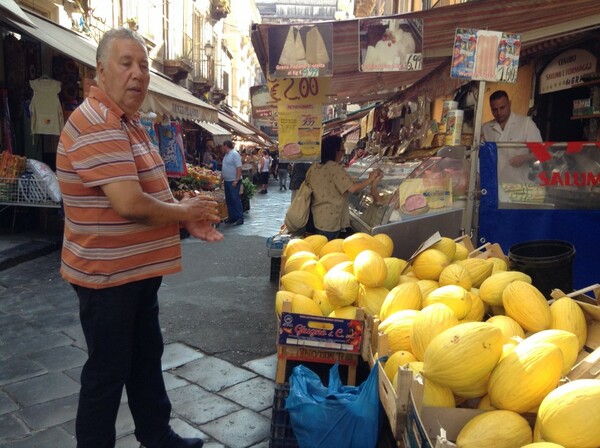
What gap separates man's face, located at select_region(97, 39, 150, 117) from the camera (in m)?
1.93

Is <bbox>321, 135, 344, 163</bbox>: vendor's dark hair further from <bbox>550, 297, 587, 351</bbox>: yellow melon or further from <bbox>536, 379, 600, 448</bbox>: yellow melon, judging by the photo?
<bbox>536, 379, 600, 448</bbox>: yellow melon

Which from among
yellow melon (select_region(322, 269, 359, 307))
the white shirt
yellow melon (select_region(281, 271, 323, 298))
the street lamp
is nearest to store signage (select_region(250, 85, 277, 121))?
the white shirt

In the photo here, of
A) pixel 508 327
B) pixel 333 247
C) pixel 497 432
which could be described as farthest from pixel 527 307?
pixel 333 247

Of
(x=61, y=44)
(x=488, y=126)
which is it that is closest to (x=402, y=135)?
(x=488, y=126)

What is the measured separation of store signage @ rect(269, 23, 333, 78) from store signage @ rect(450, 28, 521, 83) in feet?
3.24

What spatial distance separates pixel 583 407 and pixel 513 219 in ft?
9.77

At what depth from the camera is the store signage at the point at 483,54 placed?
376cm

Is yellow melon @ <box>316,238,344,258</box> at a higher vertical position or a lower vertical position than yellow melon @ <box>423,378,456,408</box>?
higher

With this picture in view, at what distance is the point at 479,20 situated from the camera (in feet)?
14.3

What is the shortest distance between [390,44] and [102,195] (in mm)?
2940

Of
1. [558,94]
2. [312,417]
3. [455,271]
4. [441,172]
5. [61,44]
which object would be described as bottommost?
[312,417]

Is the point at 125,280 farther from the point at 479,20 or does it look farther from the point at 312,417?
the point at 479,20

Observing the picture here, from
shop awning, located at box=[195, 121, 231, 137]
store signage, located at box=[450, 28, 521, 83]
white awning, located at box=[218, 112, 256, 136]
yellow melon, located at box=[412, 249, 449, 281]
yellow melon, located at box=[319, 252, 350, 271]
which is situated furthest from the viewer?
shop awning, located at box=[195, 121, 231, 137]

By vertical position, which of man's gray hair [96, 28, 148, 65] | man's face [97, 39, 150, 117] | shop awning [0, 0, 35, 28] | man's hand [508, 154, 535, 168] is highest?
shop awning [0, 0, 35, 28]
